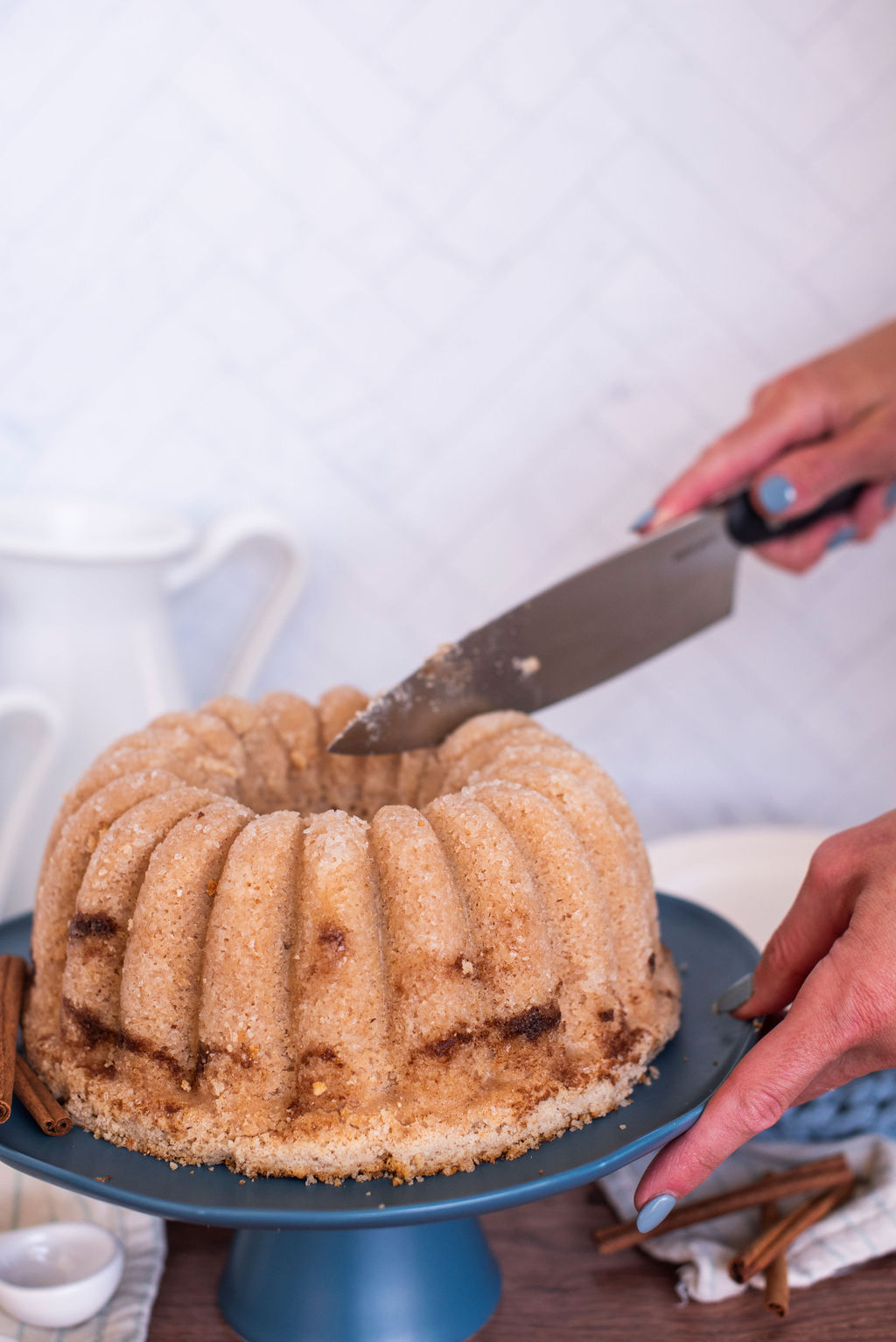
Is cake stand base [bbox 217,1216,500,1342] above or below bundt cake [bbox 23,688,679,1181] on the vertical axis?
below

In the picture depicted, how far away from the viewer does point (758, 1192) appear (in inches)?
38.6

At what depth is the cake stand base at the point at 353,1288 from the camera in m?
0.83

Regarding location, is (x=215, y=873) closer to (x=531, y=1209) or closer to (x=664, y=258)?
(x=531, y=1209)

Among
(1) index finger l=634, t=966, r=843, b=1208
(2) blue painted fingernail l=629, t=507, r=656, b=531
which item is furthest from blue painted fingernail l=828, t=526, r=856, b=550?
(1) index finger l=634, t=966, r=843, b=1208

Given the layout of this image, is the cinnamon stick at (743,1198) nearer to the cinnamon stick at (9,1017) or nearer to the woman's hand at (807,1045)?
the woman's hand at (807,1045)

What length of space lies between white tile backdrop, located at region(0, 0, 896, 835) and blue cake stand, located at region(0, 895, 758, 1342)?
0.71m

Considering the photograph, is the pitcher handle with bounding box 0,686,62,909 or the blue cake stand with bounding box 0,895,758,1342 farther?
the pitcher handle with bounding box 0,686,62,909

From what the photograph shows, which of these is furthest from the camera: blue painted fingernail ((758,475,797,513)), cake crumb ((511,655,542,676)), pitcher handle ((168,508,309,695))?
pitcher handle ((168,508,309,695))

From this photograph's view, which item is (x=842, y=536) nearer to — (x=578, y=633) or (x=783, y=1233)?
(x=578, y=633)

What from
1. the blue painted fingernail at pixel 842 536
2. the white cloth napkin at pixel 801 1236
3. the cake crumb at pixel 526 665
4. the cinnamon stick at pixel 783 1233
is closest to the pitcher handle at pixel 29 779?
the cake crumb at pixel 526 665

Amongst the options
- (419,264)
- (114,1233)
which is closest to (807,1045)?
(114,1233)

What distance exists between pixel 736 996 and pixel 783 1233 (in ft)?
0.76

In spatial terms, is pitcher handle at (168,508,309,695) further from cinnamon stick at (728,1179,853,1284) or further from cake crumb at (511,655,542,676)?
cinnamon stick at (728,1179,853,1284)

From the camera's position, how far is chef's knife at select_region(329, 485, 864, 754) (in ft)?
3.29
